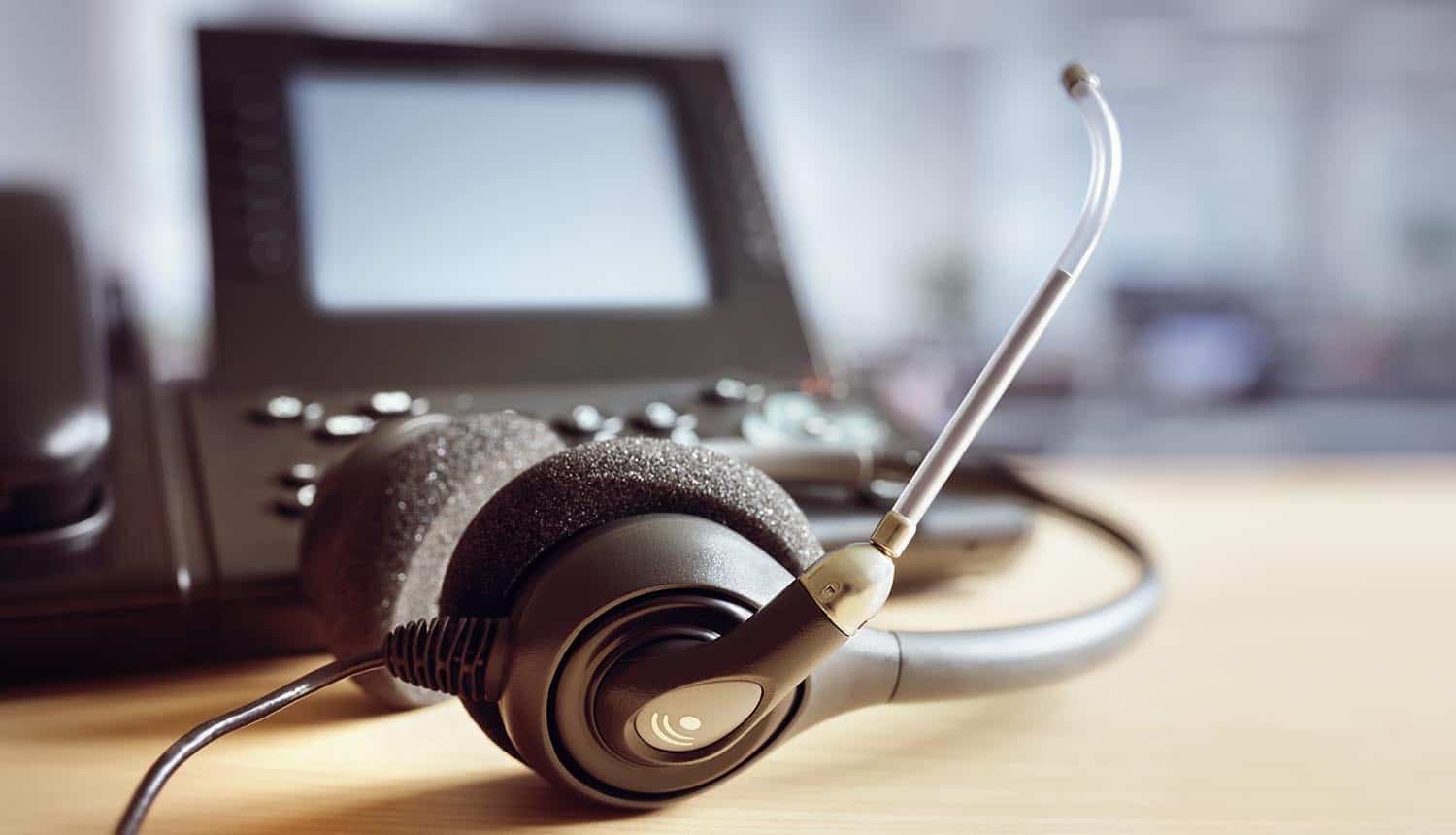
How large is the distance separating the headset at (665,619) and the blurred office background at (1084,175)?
122 cm

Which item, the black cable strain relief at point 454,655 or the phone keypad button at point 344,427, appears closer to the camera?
the black cable strain relief at point 454,655

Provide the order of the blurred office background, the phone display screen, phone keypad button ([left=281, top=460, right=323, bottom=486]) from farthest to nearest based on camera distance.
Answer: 1. the blurred office background
2. the phone display screen
3. phone keypad button ([left=281, top=460, right=323, bottom=486])

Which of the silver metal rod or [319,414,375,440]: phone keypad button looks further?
[319,414,375,440]: phone keypad button

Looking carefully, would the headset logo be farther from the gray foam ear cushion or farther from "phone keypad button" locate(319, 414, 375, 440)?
"phone keypad button" locate(319, 414, 375, 440)

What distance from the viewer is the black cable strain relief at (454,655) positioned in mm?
207

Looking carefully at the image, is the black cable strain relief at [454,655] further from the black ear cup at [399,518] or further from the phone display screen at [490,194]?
the phone display screen at [490,194]

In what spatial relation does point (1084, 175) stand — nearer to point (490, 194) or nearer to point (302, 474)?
point (490, 194)

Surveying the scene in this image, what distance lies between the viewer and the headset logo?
0.20 metres

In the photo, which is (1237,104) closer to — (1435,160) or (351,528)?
(1435,160)

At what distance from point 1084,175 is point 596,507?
4.49 ft

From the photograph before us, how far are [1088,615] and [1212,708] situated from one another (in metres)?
0.05

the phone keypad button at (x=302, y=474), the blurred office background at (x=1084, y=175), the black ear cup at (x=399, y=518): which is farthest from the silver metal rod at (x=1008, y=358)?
the blurred office background at (x=1084, y=175)

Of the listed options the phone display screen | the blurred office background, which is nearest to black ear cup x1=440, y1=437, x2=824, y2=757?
the phone display screen

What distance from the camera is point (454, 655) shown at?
208 millimetres
